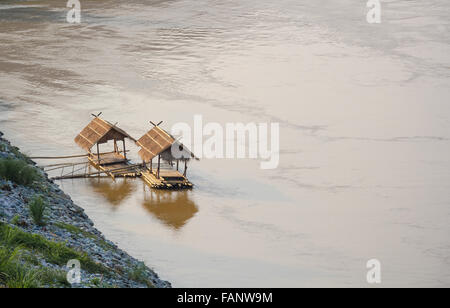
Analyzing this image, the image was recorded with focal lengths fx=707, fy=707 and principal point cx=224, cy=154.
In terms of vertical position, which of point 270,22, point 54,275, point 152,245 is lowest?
point 152,245

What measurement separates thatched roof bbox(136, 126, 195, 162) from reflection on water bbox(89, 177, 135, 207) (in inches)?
34.2

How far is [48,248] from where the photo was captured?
9.78 m

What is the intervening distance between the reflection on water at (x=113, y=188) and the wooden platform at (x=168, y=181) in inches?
19.5

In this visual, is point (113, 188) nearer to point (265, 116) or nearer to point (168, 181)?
point (168, 181)

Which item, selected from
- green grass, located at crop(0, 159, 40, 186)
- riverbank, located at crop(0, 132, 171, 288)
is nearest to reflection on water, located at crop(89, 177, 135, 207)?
riverbank, located at crop(0, 132, 171, 288)

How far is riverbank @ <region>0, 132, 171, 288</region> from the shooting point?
8578 millimetres

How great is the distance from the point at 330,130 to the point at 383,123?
→ 193 centimetres

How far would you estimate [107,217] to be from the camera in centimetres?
1515

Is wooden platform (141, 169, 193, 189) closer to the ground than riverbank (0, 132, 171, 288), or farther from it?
closer to the ground

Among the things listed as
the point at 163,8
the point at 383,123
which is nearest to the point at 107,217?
the point at 383,123
